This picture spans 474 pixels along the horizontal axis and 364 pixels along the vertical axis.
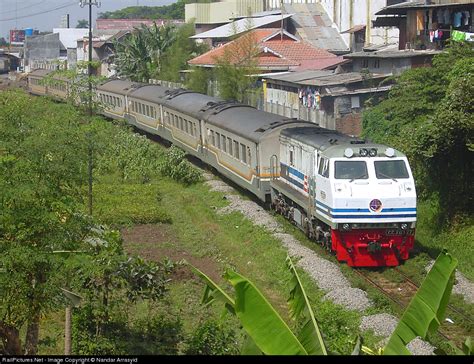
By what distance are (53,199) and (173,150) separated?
19.5 metres

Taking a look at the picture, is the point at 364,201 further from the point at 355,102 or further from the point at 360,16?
the point at 360,16

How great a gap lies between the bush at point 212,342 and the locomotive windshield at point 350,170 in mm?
5418

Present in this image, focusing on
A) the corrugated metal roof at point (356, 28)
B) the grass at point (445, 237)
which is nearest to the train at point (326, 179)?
the grass at point (445, 237)

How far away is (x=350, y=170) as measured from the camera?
16.4 m

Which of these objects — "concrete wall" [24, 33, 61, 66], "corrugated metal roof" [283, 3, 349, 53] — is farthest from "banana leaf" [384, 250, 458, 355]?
"concrete wall" [24, 33, 61, 66]

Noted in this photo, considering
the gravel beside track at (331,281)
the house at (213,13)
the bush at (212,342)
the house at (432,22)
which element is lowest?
the gravel beside track at (331,281)

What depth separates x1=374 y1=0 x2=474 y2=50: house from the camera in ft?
108

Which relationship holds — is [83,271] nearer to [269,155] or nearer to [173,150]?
[269,155]

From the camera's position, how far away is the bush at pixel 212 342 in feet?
38.0

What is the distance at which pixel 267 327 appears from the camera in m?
7.09

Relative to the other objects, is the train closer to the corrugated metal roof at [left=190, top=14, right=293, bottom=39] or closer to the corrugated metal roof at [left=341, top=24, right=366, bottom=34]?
the corrugated metal roof at [left=341, top=24, right=366, bottom=34]

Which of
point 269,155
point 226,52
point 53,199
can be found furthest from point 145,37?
point 53,199

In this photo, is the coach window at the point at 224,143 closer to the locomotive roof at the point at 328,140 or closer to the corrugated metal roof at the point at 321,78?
the locomotive roof at the point at 328,140

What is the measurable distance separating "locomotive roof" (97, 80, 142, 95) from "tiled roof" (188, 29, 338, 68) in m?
4.62
